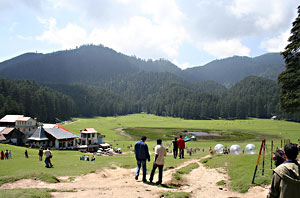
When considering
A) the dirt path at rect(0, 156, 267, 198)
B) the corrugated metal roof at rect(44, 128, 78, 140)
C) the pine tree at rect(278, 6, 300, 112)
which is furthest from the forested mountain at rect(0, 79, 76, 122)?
the pine tree at rect(278, 6, 300, 112)

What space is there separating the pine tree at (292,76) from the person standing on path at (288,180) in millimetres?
25167

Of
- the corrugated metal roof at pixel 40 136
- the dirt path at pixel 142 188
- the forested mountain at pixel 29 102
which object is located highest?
the forested mountain at pixel 29 102

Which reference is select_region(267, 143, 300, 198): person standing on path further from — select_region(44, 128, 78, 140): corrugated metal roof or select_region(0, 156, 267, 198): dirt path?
select_region(44, 128, 78, 140): corrugated metal roof

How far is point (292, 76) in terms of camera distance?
2909 cm

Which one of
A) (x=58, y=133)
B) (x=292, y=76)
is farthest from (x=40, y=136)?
(x=292, y=76)

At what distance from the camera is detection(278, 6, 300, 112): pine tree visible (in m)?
27.9

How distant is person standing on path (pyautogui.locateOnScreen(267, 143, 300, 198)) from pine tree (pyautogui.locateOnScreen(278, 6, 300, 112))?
82.6 ft

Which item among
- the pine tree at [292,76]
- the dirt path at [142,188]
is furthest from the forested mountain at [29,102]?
the pine tree at [292,76]

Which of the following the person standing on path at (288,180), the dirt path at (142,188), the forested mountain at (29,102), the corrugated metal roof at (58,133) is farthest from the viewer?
the forested mountain at (29,102)

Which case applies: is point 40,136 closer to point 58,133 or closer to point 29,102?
point 58,133

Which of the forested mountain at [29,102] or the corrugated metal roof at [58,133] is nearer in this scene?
the corrugated metal roof at [58,133]

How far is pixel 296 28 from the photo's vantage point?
28.8 m

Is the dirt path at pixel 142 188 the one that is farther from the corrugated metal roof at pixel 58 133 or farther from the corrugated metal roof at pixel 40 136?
the corrugated metal roof at pixel 58 133

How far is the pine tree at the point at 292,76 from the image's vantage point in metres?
27.9
